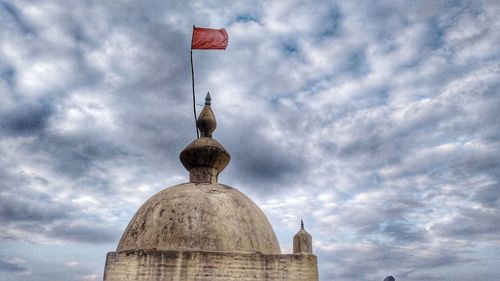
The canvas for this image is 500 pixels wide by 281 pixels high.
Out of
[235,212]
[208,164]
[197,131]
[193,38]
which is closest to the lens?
[235,212]

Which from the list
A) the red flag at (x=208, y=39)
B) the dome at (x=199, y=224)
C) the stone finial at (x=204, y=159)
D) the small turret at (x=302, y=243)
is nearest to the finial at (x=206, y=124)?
the stone finial at (x=204, y=159)

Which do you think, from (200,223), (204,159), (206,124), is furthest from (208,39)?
(200,223)

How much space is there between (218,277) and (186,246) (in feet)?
3.24

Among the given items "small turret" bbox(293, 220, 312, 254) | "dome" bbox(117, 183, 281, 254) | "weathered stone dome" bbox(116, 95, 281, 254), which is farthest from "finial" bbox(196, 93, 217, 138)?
"small turret" bbox(293, 220, 312, 254)

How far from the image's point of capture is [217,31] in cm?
1378

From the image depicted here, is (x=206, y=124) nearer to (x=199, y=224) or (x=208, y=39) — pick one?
(x=208, y=39)

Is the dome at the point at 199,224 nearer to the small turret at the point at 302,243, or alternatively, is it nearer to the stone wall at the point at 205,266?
the stone wall at the point at 205,266

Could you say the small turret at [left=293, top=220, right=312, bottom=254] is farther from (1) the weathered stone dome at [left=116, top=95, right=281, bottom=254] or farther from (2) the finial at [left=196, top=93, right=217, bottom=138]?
(2) the finial at [left=196, top=93, right=217, bottom=138]

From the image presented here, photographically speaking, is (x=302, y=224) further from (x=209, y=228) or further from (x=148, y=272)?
(x=148, y=272)

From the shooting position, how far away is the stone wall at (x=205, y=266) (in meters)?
8.38

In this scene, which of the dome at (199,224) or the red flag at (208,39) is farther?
the red flag at (208,39)

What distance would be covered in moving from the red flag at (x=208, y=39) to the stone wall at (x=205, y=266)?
7491 millimetres

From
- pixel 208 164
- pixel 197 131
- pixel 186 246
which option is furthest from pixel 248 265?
pixel 197 131

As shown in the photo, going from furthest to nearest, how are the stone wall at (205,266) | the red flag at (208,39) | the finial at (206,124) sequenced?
the red flag at (208,39)
the finial at (206,124)
the stone wall at (205,266)
